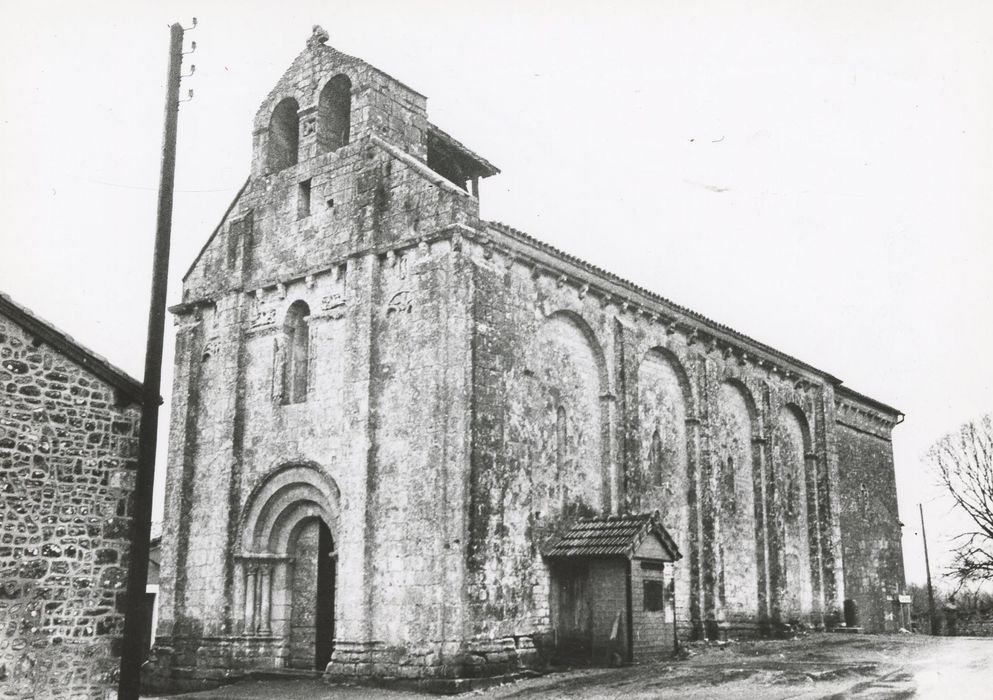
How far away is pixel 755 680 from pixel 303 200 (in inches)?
542

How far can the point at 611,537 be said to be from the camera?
19.5 metres

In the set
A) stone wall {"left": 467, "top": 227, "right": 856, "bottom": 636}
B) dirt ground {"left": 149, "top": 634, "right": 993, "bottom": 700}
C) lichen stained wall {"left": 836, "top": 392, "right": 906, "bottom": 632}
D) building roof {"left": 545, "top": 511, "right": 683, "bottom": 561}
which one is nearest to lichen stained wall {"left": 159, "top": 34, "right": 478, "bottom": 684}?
stone wall {"left": 467, "top": 227, "right": 856, "bottom": 636}

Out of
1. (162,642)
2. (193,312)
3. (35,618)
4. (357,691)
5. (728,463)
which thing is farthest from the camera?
(728,463)

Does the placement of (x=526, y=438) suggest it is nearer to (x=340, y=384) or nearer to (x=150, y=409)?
(x=340, y=384)

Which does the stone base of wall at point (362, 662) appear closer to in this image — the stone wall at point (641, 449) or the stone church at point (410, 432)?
the stone church at point (410, 432)

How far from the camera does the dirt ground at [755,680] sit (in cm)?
1562

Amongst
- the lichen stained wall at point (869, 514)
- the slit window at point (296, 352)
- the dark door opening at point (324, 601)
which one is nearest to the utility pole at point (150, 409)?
the dark door opening at point (324, 601)

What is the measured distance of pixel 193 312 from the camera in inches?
938

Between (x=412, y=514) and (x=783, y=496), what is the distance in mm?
14935

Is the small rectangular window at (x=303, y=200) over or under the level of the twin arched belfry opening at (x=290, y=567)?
over

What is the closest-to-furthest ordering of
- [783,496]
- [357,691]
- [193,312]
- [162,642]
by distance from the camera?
[357,691], [162,642], [193,312], [783,496]

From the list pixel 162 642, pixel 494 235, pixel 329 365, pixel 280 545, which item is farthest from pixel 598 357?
pixel 162 642

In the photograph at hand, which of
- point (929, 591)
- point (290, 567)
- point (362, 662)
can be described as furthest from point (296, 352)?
point (929, 591)

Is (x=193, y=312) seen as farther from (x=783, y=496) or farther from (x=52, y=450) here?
(x=783, y=496)
